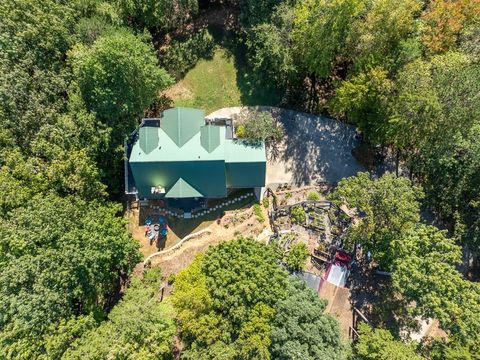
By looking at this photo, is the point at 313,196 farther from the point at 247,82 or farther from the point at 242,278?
the point at 247,82

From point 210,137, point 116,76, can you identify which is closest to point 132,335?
point 210,137

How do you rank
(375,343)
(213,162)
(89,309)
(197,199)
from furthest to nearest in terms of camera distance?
(197,199)
(213,162)
(89,309)
(375,343)

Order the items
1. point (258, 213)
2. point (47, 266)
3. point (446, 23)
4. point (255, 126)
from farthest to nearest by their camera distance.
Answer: point (258, 213)
point (255, 126)
point (446, 23)
point (47, 266)

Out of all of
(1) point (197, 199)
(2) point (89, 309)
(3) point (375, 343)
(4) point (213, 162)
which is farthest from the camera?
(1) point (197, 199)

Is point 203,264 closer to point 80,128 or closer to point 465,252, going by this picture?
point 80,128

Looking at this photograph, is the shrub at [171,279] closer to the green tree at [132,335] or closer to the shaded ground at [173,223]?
the shaded ground at [173,223]

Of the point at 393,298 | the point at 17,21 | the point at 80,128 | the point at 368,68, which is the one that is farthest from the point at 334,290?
the point at 17,21
